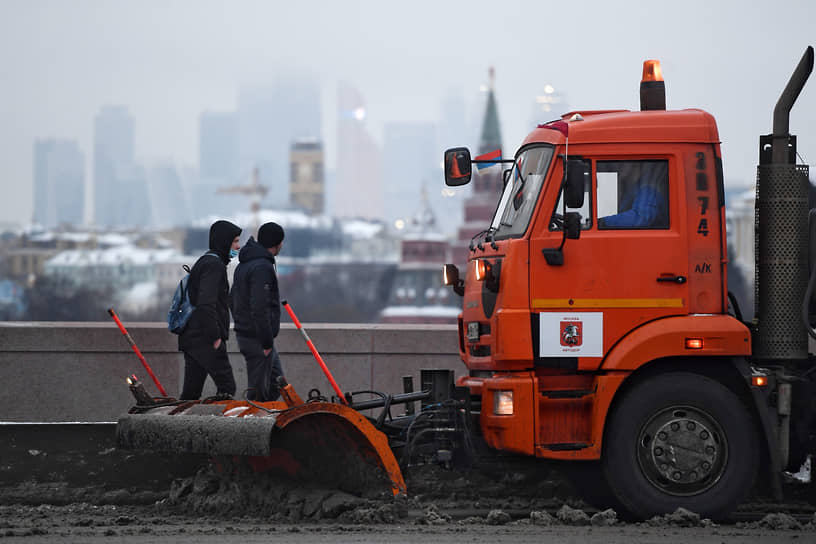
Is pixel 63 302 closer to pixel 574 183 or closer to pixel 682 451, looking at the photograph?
pixel 574 183

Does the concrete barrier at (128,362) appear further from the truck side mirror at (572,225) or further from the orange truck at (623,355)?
the truck side mirror at (572,225)

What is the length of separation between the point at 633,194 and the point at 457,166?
1.23 metres

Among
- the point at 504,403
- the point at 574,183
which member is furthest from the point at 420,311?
the point at 574,183

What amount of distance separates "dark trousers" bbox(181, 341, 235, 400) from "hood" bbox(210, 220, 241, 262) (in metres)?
0.73

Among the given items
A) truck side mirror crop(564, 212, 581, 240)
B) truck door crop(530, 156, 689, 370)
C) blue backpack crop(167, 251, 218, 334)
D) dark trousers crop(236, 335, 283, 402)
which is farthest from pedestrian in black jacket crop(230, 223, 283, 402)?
truck side mirror crop(564, 212, 581, 240)

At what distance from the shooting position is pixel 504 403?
7469 mm

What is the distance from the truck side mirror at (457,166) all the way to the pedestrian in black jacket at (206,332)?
1948 mm

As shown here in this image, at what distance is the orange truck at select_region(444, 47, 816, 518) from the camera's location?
7.44 meters

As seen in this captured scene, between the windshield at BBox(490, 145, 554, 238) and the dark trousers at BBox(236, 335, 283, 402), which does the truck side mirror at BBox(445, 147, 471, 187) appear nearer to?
the windshield at BBox(490, 145, 554, 238)

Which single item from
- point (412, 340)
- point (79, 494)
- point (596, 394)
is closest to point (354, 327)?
point (412, 340)

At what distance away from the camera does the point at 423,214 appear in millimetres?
185750

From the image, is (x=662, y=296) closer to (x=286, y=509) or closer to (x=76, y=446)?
(x=286, y=509)

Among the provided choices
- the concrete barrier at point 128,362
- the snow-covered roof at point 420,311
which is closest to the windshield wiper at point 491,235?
the concrete barrier at point 128,362

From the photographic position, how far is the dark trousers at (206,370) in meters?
8.68
